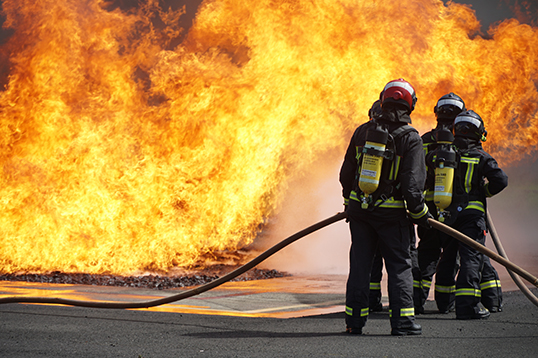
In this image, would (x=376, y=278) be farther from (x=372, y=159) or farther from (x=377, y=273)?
(x=372, y=159)

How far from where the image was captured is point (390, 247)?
15.0ft

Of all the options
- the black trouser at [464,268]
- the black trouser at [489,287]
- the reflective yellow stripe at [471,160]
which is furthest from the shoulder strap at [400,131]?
the black trouser at [489,287]

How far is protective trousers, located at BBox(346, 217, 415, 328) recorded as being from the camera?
4484 millimetres

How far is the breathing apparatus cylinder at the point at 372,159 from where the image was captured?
4.49 metres

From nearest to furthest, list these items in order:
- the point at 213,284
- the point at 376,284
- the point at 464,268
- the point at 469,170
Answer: the point at 213,284 → the point at 464,268 → the point at 376,284 → the point at 469,170

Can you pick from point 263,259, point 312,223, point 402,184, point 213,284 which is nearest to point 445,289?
point 402,184

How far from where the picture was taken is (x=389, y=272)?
4621 mm

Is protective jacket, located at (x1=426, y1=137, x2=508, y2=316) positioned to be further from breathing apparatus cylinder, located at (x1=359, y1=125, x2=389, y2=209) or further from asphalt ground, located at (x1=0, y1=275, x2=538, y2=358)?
breathing apparatus cylinder, located at (x1=359, y1=125, x2=389, y2=209)

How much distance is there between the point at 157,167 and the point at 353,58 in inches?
163

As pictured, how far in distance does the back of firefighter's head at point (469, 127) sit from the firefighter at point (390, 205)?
1.60 meters

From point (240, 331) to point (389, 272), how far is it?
1.41 metres

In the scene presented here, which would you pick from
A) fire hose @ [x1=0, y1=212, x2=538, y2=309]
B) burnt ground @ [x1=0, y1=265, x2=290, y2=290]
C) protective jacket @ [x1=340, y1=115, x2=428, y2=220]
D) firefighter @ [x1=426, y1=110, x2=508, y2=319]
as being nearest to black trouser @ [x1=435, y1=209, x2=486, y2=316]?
firefighter @ [x1=426, y1=110, x2=508, y2=319]

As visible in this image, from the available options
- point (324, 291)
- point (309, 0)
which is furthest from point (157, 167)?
point (309, 0)

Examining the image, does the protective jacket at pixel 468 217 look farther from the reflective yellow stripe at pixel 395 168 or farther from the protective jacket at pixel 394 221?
the reflective yellow stripe at pixel 395 168
